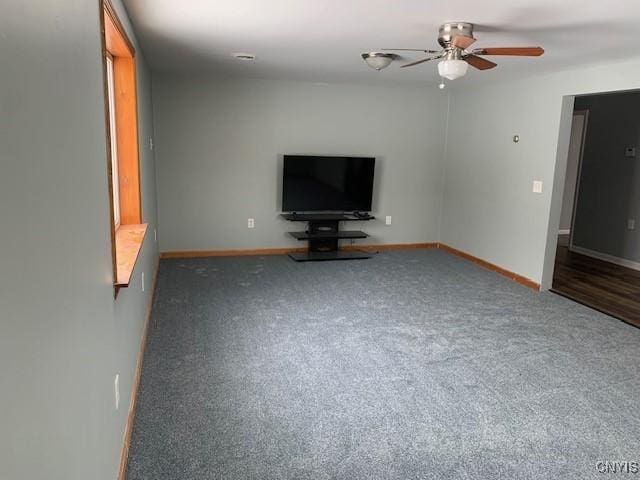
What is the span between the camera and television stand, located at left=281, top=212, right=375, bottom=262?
20.3ft

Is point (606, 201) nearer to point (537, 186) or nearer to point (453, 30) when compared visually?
point (537, 186)

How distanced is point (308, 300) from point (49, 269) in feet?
11.7

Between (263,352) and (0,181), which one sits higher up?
(0,181)

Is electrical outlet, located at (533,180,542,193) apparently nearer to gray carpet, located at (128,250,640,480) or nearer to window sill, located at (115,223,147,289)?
gray carpet, located at (128,250,640,480)

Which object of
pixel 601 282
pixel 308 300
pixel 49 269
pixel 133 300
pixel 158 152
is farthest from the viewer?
pixel 158 152

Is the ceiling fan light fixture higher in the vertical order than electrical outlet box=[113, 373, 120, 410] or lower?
higher

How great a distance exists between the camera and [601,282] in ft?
17.8

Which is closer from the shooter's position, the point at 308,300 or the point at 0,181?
the point at 0,181

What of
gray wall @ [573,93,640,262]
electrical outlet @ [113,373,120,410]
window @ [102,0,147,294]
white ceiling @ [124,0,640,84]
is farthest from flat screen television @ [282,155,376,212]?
electrical outlet @ [113,373,120,410]

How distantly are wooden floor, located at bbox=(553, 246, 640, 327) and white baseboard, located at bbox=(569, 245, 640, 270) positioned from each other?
0.10 m

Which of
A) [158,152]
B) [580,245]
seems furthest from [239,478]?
[580,245]

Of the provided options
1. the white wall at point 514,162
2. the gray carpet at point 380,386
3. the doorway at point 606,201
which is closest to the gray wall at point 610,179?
the doorway at point 606,201

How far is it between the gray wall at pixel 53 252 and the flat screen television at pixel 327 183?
424cm

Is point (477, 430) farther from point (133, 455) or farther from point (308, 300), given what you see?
point (308, 300)
